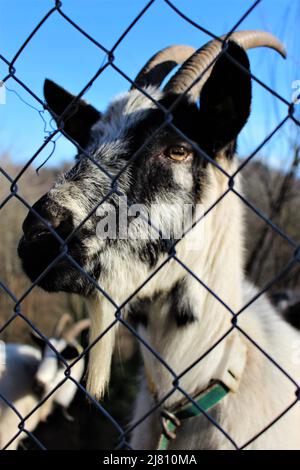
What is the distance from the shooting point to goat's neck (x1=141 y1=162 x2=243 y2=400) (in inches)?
91.8

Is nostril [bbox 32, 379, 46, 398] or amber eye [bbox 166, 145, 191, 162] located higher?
amber eye [bbox 166, 145, 191, 162]

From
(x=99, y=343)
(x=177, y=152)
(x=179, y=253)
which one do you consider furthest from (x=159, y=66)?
(x=99, y=343)

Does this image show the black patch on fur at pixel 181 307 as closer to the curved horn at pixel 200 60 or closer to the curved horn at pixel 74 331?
the curved horn at pixel 200 60

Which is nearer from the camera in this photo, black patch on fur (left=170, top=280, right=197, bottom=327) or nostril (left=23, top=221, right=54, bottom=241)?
nostril (left=23, top=221, right=54, bottom=241)

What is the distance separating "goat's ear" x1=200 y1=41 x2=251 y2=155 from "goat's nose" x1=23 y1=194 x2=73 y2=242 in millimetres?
716

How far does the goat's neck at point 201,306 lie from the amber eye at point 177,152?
18 centimetres

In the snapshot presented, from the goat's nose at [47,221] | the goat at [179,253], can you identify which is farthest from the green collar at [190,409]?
the goat's nose at [47,221]

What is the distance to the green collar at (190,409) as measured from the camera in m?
2.29

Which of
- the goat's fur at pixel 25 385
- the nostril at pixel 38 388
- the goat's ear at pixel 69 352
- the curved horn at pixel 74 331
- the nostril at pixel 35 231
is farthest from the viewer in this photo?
the curved horn at pixel 74 331

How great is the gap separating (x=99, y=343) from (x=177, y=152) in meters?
0.88

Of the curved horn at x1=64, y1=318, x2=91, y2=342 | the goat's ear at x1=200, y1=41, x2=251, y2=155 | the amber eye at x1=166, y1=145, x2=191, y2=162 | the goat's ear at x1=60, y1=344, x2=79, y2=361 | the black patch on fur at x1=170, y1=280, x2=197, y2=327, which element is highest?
the goat's ear at x1=200, y1=41, x2=251, y2=155

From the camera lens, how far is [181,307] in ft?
7.67

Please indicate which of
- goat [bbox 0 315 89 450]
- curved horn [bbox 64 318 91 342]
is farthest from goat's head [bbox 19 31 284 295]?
curved horn [bbox 64 318 91 342]

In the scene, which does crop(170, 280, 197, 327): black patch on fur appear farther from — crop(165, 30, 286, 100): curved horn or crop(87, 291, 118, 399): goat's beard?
crop(165, 30, 286, 100): curved horn
